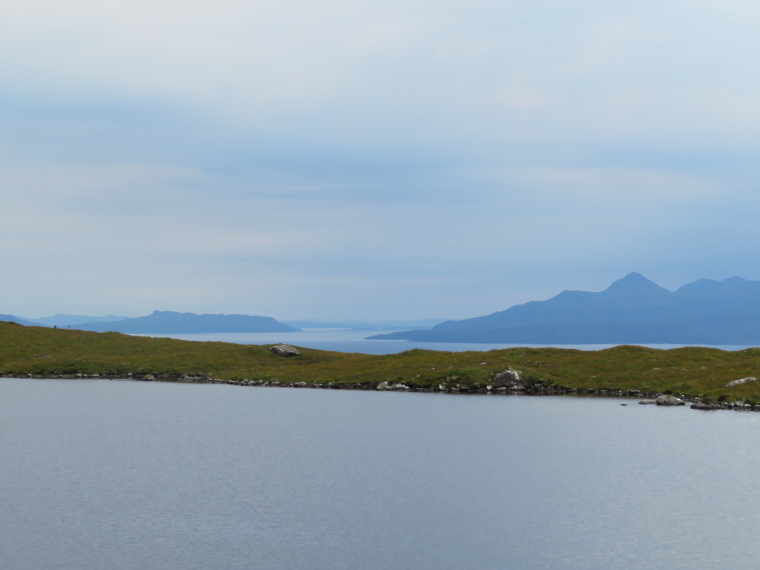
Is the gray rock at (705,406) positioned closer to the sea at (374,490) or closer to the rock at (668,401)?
the rock at (668,401)

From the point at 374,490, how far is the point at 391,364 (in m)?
78.7

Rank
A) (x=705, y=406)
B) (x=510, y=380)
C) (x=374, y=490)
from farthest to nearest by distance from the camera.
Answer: (x=510, y=380)
(x=705, y=406)
(x=374, y=490)

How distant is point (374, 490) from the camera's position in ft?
134

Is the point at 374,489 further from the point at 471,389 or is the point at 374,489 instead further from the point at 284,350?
the point at 284,350

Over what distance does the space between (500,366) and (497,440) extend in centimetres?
5004

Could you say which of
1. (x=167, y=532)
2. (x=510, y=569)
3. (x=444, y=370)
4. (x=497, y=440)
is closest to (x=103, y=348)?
(x=444, y=370)

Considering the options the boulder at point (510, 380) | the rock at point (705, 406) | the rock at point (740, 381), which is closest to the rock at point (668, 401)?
the rock at point (705, 406)

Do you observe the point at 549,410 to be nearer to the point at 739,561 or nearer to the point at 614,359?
the point at 614,359

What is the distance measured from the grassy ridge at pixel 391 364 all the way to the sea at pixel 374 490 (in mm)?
26675

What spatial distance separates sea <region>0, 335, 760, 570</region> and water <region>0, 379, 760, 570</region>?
152 mm

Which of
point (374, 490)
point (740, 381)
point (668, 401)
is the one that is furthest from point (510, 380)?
point (374, 490)

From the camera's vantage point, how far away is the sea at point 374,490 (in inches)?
1167

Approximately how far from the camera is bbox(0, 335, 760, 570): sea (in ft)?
97.2

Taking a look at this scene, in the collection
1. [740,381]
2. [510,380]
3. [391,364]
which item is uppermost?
[740,381]
